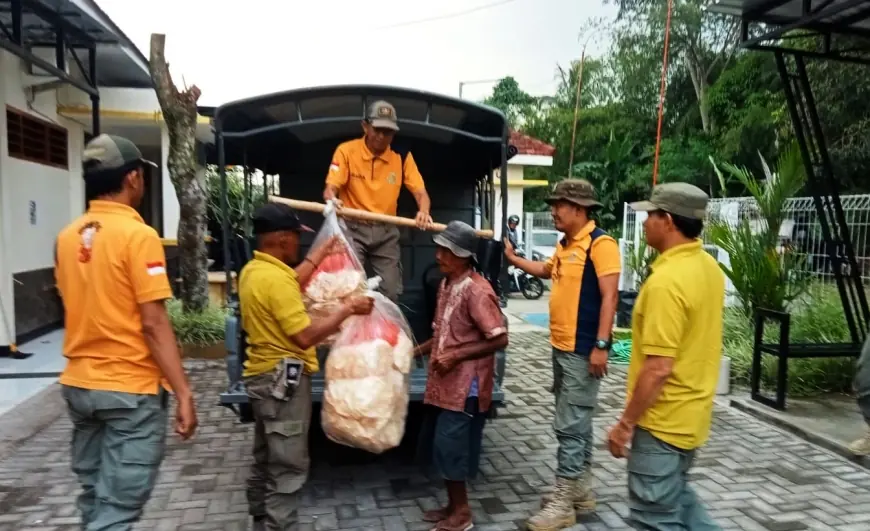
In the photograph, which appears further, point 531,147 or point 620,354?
point 531,147

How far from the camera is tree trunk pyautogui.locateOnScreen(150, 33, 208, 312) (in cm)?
744

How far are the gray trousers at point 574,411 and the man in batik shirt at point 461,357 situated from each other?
42 centimetres

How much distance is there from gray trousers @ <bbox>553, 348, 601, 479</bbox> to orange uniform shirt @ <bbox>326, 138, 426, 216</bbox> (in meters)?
1.71

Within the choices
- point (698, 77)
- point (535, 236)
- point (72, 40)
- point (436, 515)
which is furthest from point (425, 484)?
point (698, 77)

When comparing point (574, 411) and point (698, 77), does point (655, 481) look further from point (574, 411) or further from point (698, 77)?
point (698, 77)

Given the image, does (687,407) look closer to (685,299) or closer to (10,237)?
(685,299)

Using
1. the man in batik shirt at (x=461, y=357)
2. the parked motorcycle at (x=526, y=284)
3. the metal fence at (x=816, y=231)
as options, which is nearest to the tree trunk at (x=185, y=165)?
the man in batik shirt at (x=461, y=357)

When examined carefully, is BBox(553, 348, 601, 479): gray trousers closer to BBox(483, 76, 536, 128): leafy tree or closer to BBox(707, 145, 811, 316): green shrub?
BBox(707, 145, 811, 316): green shrub

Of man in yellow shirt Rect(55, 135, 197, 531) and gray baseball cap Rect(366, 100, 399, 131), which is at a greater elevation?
gray baseball cap Rect(366, 100, 399, 131)

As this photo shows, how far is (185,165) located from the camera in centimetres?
752

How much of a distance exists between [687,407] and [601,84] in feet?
93.1

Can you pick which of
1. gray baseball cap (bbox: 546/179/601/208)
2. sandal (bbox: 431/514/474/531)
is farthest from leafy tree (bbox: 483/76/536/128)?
sandal (bbox: 431/514/474/531)

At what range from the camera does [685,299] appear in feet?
8.38

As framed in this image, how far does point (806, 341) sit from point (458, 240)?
4773 mm
